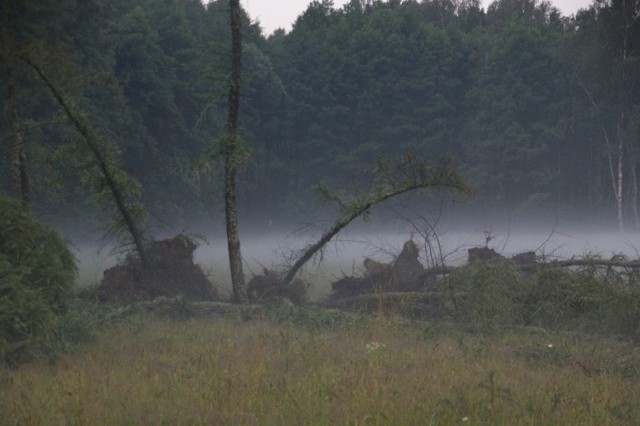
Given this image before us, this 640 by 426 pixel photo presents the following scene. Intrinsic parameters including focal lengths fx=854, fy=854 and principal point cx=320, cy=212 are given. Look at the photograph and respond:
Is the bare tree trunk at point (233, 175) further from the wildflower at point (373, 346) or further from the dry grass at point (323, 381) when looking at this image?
the wildflower at point (373, 346)

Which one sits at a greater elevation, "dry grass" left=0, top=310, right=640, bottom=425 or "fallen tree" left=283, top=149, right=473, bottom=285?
"fallen tree" left=283, top=149, right=473, bottom=285

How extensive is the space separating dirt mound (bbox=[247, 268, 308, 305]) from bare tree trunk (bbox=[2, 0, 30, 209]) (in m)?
4.83

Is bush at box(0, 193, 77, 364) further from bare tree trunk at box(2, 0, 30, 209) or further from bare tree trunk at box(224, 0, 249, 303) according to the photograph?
bare tree trunk at box(224, 0, 249, 303)

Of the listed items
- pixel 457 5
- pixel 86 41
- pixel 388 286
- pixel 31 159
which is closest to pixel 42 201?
pixel 86 41

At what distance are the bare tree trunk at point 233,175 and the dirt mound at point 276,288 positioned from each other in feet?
1.72

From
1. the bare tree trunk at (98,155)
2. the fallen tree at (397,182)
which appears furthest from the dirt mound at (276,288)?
the bare tree trunk at (98,155)

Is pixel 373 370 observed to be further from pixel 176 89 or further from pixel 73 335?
pixel 176 89

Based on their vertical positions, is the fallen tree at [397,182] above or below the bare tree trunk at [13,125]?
below

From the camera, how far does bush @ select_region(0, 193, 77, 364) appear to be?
973 centimetres

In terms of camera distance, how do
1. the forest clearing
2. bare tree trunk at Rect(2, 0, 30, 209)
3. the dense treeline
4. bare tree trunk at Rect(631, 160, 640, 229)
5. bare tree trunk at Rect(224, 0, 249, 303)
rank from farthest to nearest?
bare tree trunk at Rect(631, 160, 640, 229), the dense treeline, bare tree trunk at Rect(224, 0, 249, 303), bare tree trunk at Rect(2, 0, 30, 209), the forest clearing

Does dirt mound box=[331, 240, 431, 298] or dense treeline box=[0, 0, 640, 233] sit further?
dense treeline box=[0, 0, 640, 233]

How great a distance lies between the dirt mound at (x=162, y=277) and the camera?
1753cm

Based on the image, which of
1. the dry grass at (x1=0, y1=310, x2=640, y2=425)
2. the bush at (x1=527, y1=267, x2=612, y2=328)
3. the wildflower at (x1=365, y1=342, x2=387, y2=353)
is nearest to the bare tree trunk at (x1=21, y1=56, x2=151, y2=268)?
the dry grass at (x1=0, y1=310, x2=640, y2=425)

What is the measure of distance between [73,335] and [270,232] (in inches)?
1811
